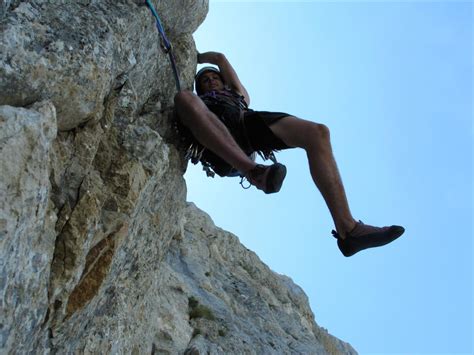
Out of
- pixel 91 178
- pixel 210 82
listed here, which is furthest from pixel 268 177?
pixel 210 82

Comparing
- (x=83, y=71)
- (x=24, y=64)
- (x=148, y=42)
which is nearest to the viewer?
(x=24, y=64)

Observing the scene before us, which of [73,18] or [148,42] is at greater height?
[148,42]

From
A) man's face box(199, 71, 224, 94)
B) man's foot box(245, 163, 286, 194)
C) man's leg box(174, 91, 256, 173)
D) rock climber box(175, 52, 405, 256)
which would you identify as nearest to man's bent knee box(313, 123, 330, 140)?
rock climber box(175, 52, 405, 256)

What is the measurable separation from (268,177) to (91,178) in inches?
76.8

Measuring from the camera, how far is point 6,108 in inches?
178

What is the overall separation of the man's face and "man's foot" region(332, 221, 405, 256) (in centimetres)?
355

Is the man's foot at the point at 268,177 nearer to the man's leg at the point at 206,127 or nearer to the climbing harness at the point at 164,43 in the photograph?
the man's leg at the point at 206,127

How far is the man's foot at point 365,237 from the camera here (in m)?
6.83

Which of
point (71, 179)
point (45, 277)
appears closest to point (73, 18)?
point (71, 179)

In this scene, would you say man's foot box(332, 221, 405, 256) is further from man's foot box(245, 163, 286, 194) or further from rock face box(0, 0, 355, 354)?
rock face box(0, 0, 355, 354)

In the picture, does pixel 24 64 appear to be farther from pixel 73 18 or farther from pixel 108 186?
pixel 108 186

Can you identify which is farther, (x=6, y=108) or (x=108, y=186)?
(x=108, y=186)

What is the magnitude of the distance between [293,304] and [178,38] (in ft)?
27.6

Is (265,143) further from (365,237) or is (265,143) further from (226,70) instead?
(365,237)
